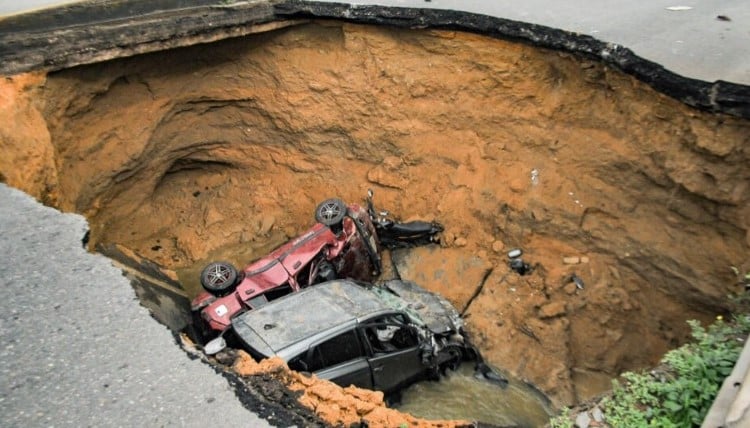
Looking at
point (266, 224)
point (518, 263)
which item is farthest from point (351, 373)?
point (266, 224)

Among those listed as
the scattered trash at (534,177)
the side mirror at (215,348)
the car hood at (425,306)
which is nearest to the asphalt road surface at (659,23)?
the scattered trash at (534,177)

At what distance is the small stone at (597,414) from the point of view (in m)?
4.14

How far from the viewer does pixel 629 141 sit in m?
7.16

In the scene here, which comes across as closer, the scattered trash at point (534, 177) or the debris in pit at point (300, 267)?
the debris in pit at point (300, 267)

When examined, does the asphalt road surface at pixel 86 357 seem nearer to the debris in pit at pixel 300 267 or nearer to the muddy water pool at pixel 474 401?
the debris in pit at pixel 300 267

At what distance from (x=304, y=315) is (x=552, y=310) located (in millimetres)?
3553

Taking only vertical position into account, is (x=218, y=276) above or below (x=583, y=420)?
below

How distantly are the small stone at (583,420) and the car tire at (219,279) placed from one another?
4.23 meters

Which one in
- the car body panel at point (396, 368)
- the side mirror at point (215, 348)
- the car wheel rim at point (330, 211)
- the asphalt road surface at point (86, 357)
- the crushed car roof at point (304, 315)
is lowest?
the car body panel at point (396, 368)

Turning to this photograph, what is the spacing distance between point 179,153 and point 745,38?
791 centimetres

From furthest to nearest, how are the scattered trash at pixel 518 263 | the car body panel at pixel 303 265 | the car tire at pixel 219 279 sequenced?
the scattered trash at pixel 518 263, the car tire at pixel 219 279, the car body panel at pixel 303 265

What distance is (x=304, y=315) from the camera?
5.83 metres

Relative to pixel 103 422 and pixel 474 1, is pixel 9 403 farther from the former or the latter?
pixel 474 1

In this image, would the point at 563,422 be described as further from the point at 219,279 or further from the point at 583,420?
the point at 219,279
